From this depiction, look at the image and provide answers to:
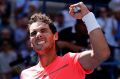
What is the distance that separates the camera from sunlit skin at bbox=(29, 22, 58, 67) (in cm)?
420

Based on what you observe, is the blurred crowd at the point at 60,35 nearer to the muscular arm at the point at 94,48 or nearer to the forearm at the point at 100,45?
the muscular arm at the point at 94,48

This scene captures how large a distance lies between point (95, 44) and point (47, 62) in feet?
2.34

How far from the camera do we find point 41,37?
419 cm

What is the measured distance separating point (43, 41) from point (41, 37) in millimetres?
42

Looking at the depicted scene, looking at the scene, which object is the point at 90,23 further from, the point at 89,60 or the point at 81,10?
the point at 89,60

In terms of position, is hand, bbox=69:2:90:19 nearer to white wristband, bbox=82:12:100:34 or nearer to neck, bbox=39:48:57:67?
white wristband, bbox=82:12:100:34

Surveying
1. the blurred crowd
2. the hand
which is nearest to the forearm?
the hand

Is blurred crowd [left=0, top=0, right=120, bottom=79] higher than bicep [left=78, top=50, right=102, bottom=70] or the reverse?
the reverse

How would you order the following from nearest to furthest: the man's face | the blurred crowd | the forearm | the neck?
the forearm, the man's face, the neck, the blurred crowd

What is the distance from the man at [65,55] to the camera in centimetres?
Answer: 381

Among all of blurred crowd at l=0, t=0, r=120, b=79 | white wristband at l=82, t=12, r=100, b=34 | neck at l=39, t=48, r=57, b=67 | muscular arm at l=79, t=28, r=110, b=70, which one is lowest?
blurred crowd at l=0, t=0, r=120, b=79

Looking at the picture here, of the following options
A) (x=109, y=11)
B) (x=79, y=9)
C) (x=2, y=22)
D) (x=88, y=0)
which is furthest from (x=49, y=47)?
(x=2, y=22)

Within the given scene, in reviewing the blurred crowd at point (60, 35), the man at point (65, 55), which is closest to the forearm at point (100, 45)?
the man at point (65, 55)

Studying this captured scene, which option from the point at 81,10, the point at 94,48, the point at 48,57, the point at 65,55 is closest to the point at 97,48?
the point at 94,48
